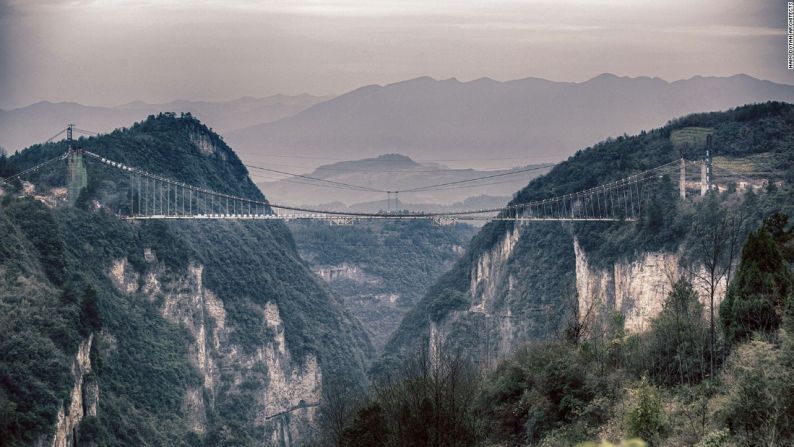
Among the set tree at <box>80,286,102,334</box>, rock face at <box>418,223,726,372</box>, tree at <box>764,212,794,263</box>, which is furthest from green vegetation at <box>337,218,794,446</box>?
rock face at <box>418,223,726,372</box>

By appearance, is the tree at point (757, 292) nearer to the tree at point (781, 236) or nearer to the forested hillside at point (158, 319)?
the tree at point (781, 236)

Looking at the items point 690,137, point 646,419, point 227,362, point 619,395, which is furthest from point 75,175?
point 646,419

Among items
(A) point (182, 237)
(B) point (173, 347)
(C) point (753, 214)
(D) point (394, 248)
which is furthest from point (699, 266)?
(D) point (394, 248)

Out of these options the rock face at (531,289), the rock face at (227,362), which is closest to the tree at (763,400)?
the rock face at (531,289)

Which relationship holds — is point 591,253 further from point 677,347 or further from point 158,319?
point 677,347

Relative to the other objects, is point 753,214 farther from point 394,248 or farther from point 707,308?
point 394,248

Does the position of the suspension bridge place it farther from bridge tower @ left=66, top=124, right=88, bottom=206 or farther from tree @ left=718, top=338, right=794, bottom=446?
Answer: tree @ left=718, top=338, right=794, bottom=446
